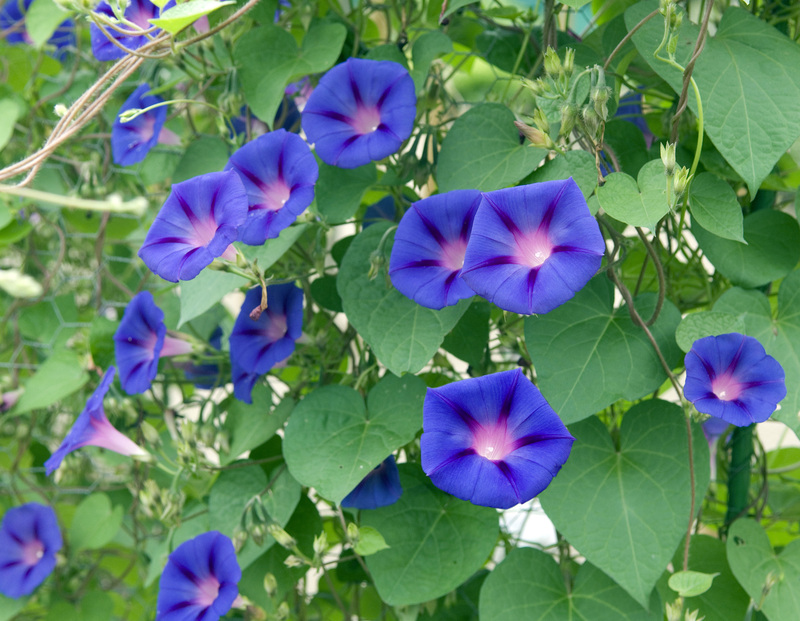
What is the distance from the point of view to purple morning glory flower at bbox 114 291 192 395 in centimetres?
104

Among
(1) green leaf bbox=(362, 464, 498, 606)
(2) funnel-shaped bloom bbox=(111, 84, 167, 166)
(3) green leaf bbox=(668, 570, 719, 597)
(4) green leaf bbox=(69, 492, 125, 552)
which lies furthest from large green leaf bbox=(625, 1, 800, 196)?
(4) green leaf bbox=(69, 492, 125, 552)

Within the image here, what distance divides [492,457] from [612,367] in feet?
0.60

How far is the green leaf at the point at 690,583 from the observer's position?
71cm

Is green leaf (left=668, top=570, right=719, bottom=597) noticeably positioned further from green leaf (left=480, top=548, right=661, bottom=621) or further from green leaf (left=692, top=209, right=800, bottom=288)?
green leaf (left=692, top=209, right=800, bottom=288)

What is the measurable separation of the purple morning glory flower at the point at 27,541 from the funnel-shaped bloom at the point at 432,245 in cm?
89

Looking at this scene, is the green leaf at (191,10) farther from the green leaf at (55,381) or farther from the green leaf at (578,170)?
the green leaf at (55,381)

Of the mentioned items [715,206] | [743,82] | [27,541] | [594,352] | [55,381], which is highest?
[743,82]

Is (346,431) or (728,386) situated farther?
(346,431)

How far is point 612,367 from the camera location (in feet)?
2.56

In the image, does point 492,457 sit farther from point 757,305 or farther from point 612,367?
point 757,305

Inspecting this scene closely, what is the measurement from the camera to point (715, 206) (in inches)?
31.6

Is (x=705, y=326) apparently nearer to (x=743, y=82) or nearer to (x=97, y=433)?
(x=743, y=82)

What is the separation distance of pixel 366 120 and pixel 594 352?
0.38 meters

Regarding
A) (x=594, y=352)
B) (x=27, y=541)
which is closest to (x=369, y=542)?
(x=594, y=352)
